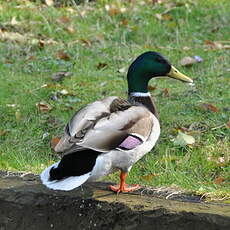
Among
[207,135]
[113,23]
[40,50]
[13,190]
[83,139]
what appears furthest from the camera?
[113,23]

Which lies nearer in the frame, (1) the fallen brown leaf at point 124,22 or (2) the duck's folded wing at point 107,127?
(2) the duck's folded wing at point 107,127

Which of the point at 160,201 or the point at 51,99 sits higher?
the point at 160,201

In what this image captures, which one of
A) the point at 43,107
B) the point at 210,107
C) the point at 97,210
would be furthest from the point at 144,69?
the point at 43,107

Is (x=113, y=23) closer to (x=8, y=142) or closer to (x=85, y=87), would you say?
(x=85, y=87)

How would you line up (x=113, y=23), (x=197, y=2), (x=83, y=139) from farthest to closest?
(x=197, y=2)
(x=113, y=23)
(x=83, y=139)

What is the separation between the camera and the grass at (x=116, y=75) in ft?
14.3

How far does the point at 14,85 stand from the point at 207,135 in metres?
1.96

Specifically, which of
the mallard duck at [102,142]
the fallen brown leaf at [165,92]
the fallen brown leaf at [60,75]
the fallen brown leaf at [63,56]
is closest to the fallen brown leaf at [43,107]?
the fallen brown leaf at [60,75]

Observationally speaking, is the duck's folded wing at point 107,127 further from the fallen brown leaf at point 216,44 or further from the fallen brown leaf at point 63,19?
the fallen brown leaf at point 63,19

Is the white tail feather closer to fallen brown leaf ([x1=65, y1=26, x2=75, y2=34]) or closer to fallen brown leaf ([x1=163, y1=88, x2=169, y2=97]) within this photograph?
fallen brown leaf ([x1=163, y1=88, x2=169, y2=97])

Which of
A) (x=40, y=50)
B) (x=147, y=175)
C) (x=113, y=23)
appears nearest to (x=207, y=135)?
(x=147, y=175)

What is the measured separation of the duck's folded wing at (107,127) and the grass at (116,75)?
0.49 m

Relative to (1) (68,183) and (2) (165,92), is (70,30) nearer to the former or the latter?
(2) (165,92)

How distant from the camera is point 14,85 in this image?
5.81 meters
